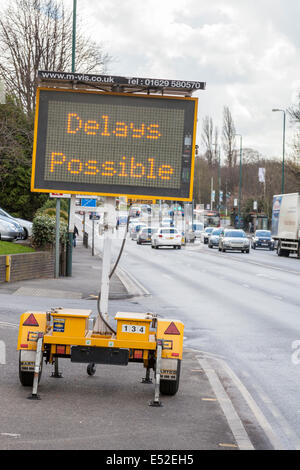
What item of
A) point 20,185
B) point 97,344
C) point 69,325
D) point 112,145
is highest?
point 20,185

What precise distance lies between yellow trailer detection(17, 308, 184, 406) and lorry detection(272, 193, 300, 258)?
3943cm

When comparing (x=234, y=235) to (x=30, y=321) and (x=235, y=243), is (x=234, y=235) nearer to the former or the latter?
(x=235, y=243)

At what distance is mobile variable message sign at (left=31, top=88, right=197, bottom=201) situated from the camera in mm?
8586

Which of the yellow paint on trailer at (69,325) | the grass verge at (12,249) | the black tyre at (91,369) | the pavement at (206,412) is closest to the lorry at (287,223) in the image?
the grass verge at (12,249)

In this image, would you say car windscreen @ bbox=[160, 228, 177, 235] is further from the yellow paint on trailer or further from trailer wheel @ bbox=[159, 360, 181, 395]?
the yellow paint on trailer

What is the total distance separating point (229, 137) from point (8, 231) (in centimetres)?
9702

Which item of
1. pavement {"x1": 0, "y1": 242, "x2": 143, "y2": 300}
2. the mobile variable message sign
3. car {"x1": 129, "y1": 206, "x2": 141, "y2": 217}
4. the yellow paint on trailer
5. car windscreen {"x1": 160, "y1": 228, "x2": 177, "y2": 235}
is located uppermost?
the mobile variable message sign

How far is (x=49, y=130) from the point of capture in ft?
28.3

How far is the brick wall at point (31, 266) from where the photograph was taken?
22.5 meters

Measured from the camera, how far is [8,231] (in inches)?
1191

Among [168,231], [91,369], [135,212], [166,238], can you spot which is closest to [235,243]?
[166,238]

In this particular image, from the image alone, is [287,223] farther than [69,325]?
Yes

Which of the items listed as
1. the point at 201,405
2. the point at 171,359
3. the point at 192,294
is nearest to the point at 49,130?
the point at 171,359

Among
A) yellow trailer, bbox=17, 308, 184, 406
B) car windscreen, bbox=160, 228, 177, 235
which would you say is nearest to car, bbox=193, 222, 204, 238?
car windscreen, bbox=160, 228, 177, 235
